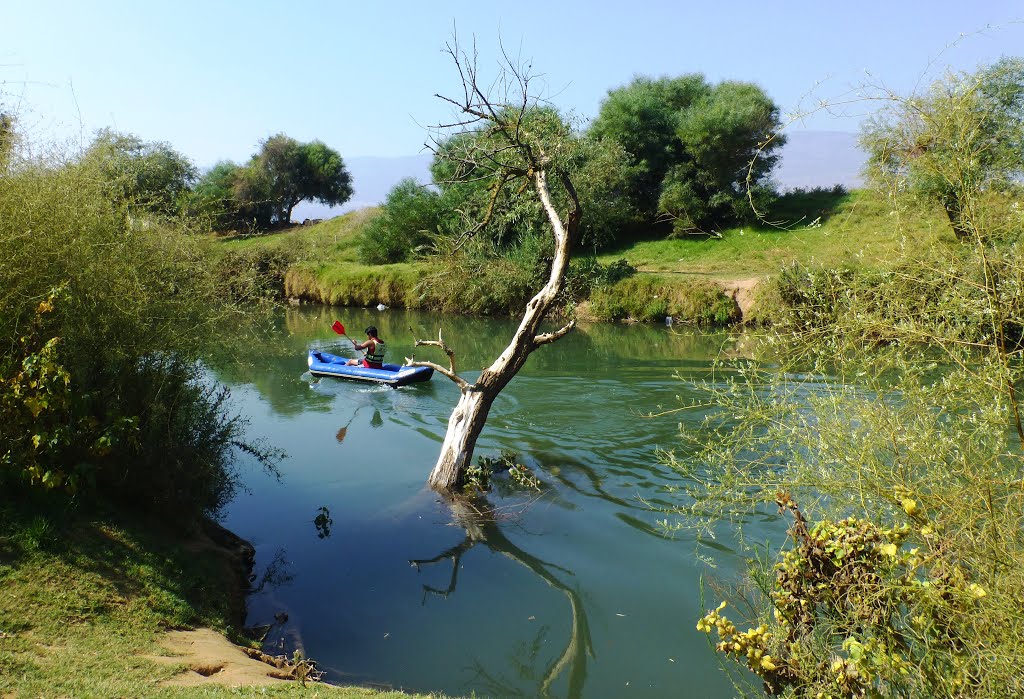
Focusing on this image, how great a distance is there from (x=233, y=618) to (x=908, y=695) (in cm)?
539

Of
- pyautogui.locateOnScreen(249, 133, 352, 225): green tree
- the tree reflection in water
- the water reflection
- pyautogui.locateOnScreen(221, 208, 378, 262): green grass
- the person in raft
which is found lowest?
the tree reflection in water

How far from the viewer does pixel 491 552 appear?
9148 millimetres

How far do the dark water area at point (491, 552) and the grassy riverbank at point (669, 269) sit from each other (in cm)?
665

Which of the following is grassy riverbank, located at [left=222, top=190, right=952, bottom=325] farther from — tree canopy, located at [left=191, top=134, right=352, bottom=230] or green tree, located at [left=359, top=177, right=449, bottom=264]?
tree canopy, located at [left=191, top=134, right=352, bottom=230]

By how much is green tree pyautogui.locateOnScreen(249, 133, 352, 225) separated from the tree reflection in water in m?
42.2

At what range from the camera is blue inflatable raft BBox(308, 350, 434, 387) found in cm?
1733

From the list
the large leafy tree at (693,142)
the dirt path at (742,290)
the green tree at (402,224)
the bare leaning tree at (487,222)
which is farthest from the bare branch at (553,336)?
the green tree at (402,224)

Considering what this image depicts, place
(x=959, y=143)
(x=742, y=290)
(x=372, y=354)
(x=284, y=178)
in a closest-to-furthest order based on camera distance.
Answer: (x=959, y=143) < (x=372, y=354) < (x=742, y=290) < (x=284, y=178)

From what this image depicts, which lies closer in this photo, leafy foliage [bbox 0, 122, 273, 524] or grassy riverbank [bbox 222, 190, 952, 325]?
leafy foliage [bbox 0, 122, 273, 524]

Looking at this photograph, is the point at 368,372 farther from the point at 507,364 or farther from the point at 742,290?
the point at 742,290

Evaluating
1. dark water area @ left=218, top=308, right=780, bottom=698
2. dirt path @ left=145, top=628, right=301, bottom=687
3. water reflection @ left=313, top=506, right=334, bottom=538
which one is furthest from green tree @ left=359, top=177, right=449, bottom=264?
dirt path @ left=145, top=628, right=301, bottom=687

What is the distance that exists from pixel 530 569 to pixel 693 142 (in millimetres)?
26887

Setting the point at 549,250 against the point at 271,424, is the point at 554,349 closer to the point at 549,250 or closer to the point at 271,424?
the point at 549,250

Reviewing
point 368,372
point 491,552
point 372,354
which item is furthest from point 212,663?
point 372,354
